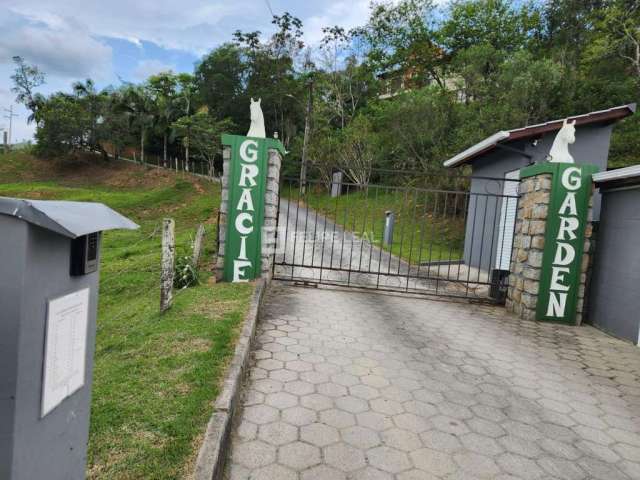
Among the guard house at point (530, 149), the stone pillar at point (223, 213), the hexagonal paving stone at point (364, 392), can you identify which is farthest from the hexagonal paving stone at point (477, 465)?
the guard house at point (530, 149)

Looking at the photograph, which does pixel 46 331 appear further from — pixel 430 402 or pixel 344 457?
pixel 430 402

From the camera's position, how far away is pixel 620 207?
5984mm

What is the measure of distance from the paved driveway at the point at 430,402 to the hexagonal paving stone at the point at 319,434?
0.01 m

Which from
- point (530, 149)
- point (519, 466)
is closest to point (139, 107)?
point (530, 149)

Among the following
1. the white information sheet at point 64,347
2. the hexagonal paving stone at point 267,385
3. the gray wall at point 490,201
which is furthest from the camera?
the gray wall at point 490,201

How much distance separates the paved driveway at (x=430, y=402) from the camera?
102 inches

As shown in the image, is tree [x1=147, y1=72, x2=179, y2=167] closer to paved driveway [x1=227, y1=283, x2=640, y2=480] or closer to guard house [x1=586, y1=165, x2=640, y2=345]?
paved driveway [x1=227, y1=283, x2=640, y2=480]

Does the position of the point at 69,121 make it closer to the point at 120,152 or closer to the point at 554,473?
the point at 120,152

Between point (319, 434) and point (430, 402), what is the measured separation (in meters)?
1.09

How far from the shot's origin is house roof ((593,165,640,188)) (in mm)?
5414

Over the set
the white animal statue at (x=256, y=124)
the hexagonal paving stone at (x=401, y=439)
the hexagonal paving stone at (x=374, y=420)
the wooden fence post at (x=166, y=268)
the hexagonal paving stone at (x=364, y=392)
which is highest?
the white animal statue at (x=256, y=124)

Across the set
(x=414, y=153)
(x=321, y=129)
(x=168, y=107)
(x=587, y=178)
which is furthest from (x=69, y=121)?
(x=587, y=178)

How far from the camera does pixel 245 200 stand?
247 inches

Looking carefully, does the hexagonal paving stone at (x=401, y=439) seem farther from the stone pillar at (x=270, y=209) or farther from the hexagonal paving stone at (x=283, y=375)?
the stone pillar at (x=270, y=209)
